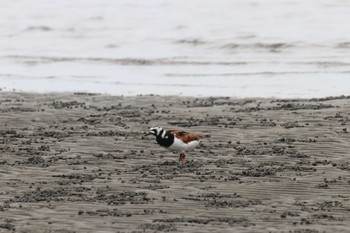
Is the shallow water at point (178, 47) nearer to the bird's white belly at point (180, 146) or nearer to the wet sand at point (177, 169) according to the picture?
the wet sand at point (177, 169)

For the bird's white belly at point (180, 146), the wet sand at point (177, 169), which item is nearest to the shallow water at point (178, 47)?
the wet sand at point (177, 169)

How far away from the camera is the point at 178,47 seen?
41281mm

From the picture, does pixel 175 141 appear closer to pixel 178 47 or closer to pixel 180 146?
pixel 180 146

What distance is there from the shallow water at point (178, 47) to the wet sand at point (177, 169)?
514cm

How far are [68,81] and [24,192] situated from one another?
17.7 meters

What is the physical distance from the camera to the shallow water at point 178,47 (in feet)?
98.5

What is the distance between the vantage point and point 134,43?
43.2 meters

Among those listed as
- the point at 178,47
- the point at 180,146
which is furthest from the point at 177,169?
the point at 178,47

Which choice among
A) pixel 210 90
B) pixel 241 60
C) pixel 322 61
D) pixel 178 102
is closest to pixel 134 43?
pixel 241 60

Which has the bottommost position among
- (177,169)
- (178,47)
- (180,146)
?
(177,169)

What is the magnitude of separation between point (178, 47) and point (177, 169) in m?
25.6

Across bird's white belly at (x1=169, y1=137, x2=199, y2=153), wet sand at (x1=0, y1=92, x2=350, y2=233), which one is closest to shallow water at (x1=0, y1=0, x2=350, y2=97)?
wet sand at (x1=0, y1=92, x2=350, y2=233)

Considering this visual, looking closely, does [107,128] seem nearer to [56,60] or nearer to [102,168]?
[102,168]

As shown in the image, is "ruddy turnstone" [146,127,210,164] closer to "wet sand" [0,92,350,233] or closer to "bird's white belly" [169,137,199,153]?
"bird's white belly" [169,137,199,153]
